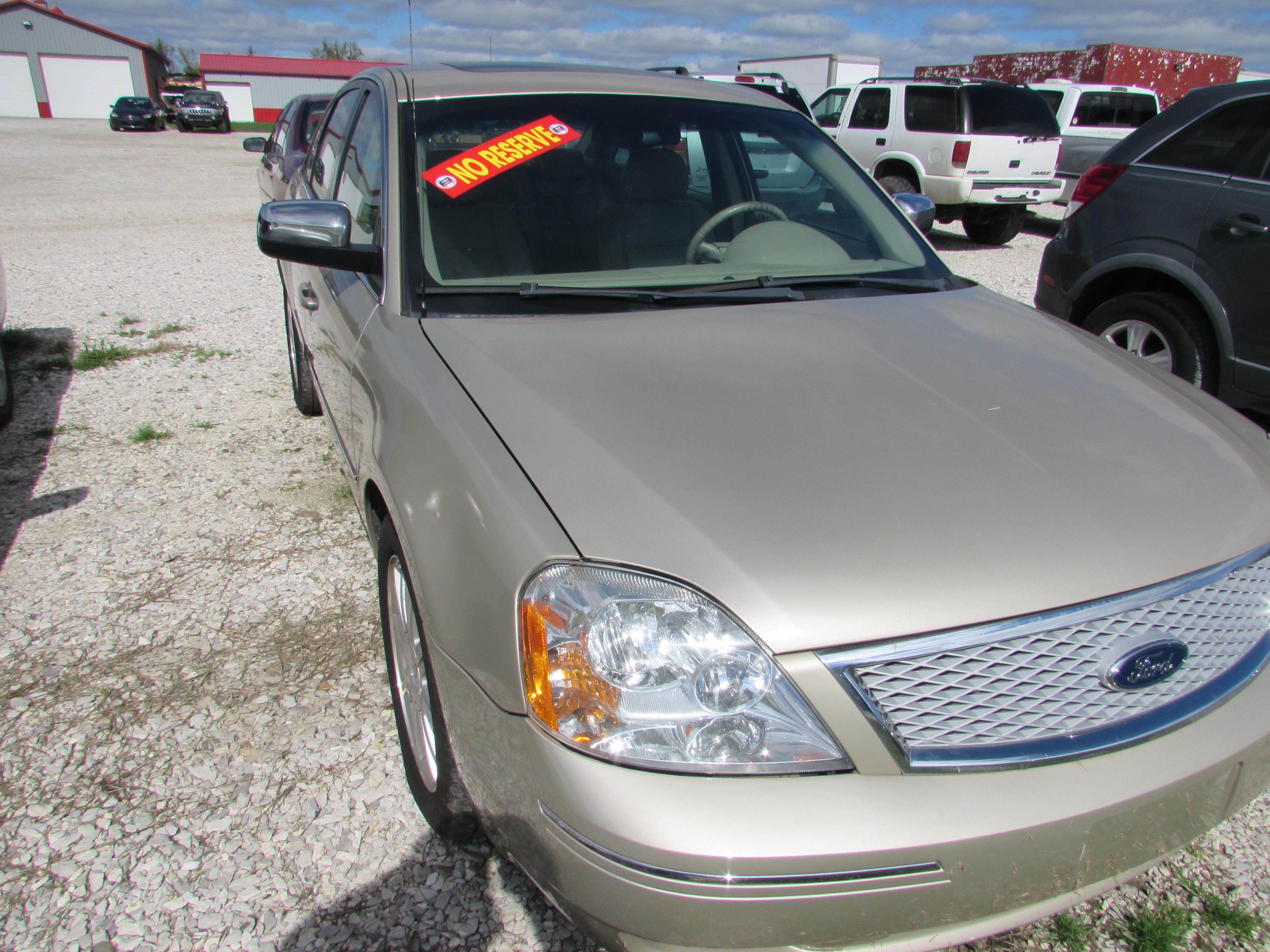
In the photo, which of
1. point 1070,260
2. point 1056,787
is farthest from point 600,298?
point 1070,260

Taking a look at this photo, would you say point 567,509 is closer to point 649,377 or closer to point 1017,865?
point 649,377

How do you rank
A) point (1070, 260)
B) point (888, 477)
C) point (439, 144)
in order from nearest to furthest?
point (888, 477) < point (439, 144) < point (1070, 260)

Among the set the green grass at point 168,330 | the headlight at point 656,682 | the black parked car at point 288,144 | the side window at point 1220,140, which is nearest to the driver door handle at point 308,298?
the black parked car at point 288,144

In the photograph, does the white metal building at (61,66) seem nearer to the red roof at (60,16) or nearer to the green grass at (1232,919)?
the red roof at (60,16)

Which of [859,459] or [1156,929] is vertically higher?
[859,459]

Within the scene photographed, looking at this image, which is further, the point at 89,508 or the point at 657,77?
the point at 89,508

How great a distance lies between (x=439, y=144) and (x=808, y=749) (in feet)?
6.44

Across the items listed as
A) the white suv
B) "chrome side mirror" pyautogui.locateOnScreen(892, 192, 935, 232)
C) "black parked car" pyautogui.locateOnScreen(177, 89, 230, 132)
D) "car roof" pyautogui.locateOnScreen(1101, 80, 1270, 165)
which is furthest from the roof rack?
"black parked car" pyautogui.locateOnScreen(177, 89, 230, 132)

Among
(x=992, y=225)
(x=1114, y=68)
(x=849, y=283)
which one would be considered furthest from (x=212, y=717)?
(x=1114, y=68)

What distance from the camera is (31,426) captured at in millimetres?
4281

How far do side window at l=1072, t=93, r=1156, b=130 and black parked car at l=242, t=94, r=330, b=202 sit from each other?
11798 millimetres

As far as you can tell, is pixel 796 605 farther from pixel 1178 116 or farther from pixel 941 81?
pixel 941 81

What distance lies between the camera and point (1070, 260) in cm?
443

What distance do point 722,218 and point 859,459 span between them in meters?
1.42
